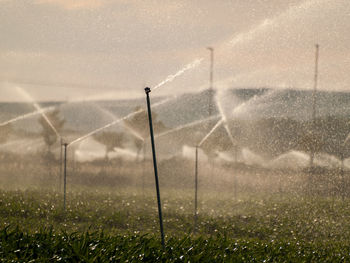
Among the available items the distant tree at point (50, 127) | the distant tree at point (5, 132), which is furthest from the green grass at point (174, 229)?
the distant tree at point (5, 132)

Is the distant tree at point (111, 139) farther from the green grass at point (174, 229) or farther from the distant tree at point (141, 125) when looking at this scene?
the green grass at point (174, 229)

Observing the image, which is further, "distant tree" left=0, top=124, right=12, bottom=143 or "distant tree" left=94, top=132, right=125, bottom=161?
"distant tree" left=0, top=124, right=12, bottom=143

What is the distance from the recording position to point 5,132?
90.6ft

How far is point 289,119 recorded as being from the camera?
24.6 metres

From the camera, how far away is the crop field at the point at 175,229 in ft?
20.4

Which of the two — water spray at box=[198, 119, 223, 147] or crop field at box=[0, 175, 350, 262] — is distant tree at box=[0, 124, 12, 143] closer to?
water spray at box=[198, 119, 223, 147]

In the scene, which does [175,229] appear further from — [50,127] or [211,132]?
[50,127]

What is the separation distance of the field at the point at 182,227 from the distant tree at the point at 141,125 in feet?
9.52

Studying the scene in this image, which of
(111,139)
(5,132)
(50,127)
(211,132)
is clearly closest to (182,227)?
(211,132)

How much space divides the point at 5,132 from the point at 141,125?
7.46 meters

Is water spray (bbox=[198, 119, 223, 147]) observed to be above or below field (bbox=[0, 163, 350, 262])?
above

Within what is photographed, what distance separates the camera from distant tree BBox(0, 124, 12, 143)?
27481 mm

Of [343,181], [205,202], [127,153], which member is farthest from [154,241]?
[127,153]

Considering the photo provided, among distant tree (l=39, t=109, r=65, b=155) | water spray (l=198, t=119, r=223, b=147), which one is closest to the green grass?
water spray (l=198, t=119, r=223, b=147)
